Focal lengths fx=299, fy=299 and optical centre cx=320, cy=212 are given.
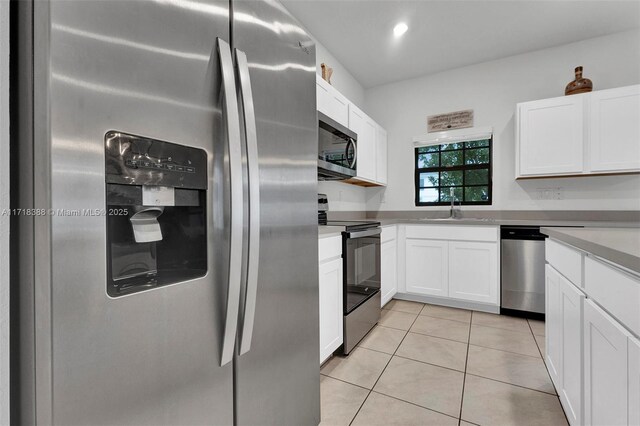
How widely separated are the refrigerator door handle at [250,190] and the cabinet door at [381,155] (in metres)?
2.87

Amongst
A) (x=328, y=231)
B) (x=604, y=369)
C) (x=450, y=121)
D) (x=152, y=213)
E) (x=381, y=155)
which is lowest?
(x=604, y=369)

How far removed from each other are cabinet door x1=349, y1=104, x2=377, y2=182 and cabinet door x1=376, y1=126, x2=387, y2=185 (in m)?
0.12

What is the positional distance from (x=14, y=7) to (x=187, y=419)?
95 centimetres

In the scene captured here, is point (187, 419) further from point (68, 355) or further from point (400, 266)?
point (400, 266)

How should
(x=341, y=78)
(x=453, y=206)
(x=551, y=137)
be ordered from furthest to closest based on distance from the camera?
(x=453, y=206), (x=341, y=78), (x=551, y=137)

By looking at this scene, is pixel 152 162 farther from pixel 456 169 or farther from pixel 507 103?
pixel 507 103

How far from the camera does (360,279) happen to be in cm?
230

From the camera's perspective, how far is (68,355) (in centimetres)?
54

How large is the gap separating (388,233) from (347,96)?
1.82 m

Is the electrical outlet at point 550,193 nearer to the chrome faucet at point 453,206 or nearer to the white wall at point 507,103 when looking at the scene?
the white wall at point 507,103

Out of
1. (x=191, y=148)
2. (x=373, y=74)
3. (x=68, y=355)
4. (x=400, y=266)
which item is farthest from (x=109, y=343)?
(x=373, y=74)

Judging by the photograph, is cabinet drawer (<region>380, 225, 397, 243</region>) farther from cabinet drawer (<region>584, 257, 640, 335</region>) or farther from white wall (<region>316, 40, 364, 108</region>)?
cabinet drawer (<region>584, 257, 640, 335</region>)
